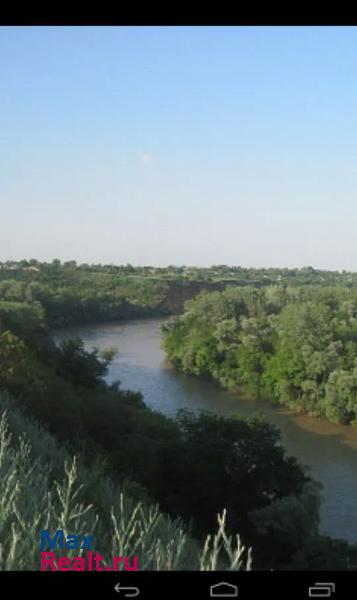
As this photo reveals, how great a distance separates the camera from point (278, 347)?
28.5 metres

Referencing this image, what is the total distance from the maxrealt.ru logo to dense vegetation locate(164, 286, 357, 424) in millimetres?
21508

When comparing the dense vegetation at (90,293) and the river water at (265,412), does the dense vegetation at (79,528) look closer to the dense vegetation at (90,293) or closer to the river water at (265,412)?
Answer: the river water at (265,412)

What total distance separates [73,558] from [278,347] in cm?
2711

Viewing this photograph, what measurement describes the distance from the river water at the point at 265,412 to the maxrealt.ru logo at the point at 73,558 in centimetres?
1144

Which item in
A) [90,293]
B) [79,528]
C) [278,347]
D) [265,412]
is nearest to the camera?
[79,528]

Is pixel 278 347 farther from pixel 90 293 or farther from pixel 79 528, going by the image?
pixel 79 528

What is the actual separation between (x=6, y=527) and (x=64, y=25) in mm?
1763

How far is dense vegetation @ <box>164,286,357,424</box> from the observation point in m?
24.1
